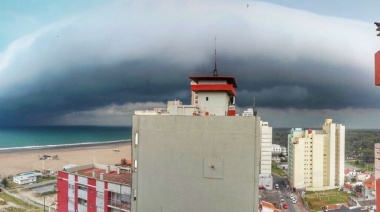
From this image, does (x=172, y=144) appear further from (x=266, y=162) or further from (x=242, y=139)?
(x=266, y=162)

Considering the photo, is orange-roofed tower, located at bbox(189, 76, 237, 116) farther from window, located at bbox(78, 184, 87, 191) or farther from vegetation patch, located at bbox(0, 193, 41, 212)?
vegetation patch, located at bbox(0, 193, 41, 212)

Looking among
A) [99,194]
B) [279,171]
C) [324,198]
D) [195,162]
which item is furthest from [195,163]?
[279,171]

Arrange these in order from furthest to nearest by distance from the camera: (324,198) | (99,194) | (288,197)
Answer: (288,197) → (324,198) → (99,194)

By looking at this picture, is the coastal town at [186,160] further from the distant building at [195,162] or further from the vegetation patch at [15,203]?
the vegetation patch at [15,203]

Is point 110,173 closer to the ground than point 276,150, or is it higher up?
higher up

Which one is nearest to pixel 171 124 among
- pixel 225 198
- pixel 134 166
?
pixel 134 166

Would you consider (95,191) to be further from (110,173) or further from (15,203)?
(15,203)

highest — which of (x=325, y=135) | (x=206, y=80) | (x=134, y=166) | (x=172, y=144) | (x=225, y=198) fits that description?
(x=206, y=80)
